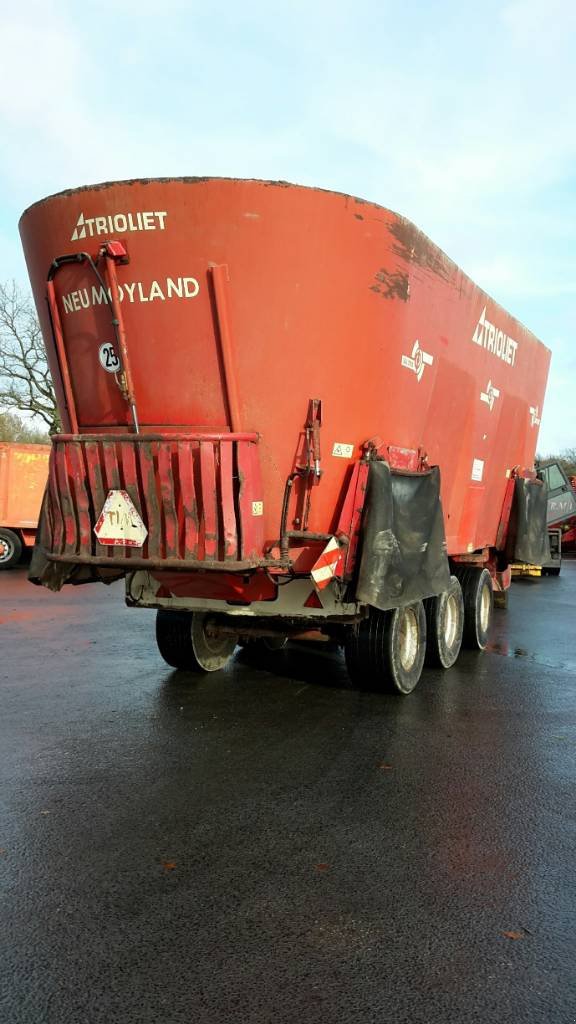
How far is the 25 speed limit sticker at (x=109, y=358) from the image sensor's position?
540 cm

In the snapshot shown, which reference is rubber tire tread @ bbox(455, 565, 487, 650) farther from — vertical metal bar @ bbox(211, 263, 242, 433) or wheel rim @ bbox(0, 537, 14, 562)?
wheel rim @ bbox(0, 537, 14, 562)

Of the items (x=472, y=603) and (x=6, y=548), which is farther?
(x=6, y=548)

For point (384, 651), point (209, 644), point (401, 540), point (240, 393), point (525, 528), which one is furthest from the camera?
point (525, 528)

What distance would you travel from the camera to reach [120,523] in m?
5.21

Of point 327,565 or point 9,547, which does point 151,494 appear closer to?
point 327,565

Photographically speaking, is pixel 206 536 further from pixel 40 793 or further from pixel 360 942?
pixel 360 942

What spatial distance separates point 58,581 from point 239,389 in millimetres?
2009

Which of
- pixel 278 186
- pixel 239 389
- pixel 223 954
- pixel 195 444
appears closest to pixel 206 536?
pixel 195 444

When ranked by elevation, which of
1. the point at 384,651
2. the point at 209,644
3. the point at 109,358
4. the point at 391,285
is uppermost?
the point at 391,285

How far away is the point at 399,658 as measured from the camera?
662cm

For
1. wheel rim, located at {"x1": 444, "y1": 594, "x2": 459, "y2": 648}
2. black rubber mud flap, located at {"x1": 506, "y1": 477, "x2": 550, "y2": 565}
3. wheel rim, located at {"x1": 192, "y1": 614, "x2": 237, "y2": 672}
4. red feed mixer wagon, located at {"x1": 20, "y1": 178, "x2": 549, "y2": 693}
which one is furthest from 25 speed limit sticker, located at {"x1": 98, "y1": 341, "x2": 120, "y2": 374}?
black rubber mud flap, located at {"x1": 506, "y1": 477, "x2": 550, "y2": 565}

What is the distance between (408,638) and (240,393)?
285 cm

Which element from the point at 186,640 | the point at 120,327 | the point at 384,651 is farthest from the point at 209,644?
the point at 120,327

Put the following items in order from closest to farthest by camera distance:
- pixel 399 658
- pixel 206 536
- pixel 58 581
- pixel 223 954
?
pixel 223 954 < pixel 206 536 < pixel 58 581 < pixel 399 658
